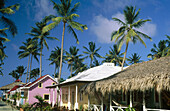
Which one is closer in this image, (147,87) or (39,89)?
(147,87)

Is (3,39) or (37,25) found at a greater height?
(37,25)

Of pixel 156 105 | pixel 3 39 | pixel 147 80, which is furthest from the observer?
pixel 3 39

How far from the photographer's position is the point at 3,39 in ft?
84.2

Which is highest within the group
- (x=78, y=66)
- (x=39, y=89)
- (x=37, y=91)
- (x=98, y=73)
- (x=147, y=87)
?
(x=78, y=66)

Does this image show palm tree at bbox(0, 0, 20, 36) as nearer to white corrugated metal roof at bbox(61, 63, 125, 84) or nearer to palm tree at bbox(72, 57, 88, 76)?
white corrugated metal roof at bbox(61, 63, 125, 84)

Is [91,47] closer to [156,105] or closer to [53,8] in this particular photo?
[53,8]

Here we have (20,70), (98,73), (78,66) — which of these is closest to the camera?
(98,73)

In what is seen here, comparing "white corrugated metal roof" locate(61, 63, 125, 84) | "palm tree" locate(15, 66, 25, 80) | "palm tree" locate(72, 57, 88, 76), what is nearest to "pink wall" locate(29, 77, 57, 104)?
"white corrugated metal roof" locate(61, 63, 125, 84)

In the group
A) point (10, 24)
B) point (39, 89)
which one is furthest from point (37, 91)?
point (10, 24)

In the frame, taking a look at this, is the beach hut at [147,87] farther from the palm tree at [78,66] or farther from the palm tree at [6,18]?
the palm tree at [78,66]

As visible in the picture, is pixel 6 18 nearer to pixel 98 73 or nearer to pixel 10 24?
pixel 10 24

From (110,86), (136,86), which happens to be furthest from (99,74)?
(136,86)

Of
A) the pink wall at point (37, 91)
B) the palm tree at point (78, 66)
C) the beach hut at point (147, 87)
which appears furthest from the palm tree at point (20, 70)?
the beach hut at point (147, 87)

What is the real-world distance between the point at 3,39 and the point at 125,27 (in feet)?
48.1
